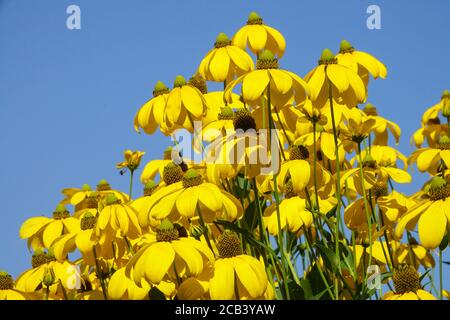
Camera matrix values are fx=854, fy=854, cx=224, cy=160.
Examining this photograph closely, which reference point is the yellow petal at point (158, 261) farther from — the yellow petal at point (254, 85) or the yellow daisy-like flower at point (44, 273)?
the yellow daisy-like flower at point (44, 273)

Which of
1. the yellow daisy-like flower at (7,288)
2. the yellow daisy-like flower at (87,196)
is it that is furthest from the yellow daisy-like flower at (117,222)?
the yellow daisy-like flower at (87,196)

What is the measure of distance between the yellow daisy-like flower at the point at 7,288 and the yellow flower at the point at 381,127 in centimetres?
167

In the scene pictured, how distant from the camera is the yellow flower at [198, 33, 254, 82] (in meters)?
3.31

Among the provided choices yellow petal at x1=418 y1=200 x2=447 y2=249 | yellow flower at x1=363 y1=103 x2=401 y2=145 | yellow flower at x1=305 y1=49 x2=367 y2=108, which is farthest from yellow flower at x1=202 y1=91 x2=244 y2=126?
yellow petal at x1=418 y1=200 x2=447 y2=249

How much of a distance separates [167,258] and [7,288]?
0.92m

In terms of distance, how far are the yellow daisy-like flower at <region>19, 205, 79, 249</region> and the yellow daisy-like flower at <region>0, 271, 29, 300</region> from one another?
18.2 inches

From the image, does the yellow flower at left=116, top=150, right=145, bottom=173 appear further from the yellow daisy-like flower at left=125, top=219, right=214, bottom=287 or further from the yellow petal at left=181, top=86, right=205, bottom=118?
the yellow daisy-like flower at left=125, top=219, right=214, bottom=287

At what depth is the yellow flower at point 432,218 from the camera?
7.60 ft

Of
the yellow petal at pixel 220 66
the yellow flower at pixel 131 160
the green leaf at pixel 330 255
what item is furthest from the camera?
the yellow flower at pixel 131 160

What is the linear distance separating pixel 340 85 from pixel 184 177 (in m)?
0.61
